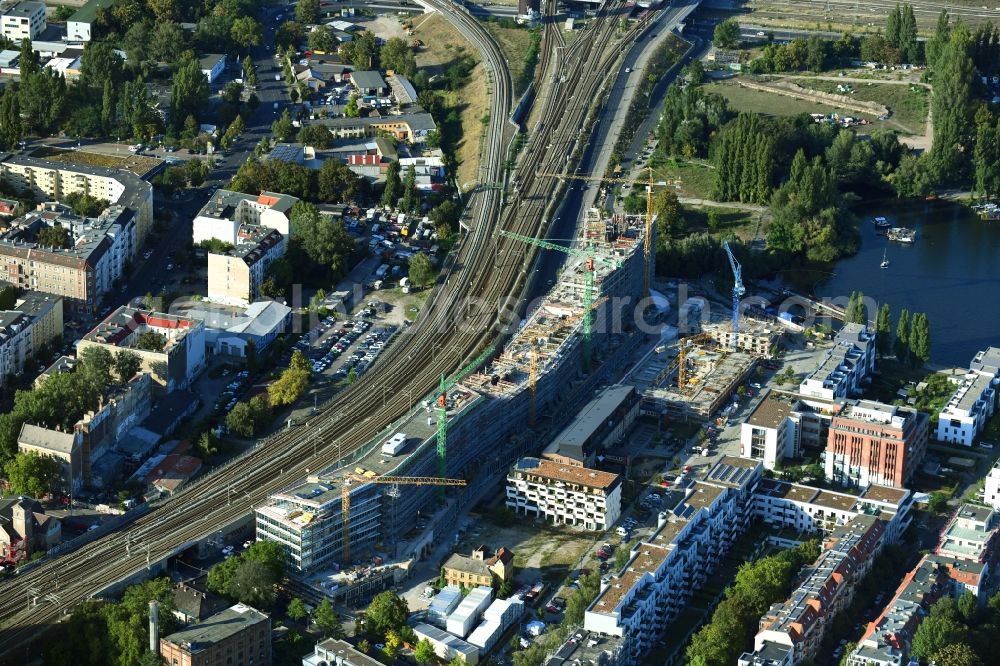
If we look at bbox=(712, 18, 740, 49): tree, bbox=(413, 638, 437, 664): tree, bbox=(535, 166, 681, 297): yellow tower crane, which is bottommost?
bbox=(413, 638, 437, 664): tree

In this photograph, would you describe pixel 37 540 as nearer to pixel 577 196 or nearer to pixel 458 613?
pixel 458 613

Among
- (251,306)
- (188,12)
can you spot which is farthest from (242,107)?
(251,306)

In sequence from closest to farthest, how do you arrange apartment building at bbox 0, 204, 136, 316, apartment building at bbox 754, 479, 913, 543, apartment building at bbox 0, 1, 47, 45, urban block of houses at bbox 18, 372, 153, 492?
apartment building at bbox 754, 479, 913, 543 < urban block of houses at bbox 18, 372, 153, 492 < apartment building at bbox 0, 204, 136, 316 < apartment building at bbox 0, 1, 47, 45

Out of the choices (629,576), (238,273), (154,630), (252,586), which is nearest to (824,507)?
(629,576)

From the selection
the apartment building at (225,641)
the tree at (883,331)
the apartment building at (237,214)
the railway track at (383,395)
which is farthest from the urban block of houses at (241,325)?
the tree at (883,331)

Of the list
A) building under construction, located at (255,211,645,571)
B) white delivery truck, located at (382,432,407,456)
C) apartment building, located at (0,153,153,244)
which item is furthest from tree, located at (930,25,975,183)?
white delivery truck, located at (382,432,407,456)

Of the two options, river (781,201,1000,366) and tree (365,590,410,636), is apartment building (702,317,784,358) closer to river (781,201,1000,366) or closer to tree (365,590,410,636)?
river (781,201,1000,366)

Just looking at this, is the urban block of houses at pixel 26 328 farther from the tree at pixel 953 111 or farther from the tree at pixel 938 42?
the tree at pixel 938 42
